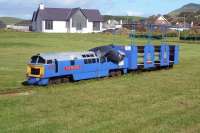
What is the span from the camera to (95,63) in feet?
80.5

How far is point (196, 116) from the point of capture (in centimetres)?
1423

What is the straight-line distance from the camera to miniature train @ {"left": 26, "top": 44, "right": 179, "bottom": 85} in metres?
21.8

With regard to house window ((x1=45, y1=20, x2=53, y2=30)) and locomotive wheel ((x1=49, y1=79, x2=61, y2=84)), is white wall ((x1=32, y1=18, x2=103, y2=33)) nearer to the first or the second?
house window ((x1=45, y1=20, x2=53, y2=30))

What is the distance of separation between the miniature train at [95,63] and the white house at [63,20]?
8492 cm

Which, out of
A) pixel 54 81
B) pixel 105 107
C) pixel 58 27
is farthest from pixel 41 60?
pixel 58 27

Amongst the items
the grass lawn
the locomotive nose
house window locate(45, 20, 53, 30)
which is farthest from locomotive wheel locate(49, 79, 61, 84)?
house window locate(45, 20, 53, 30)

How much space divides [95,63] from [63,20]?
9316 cm

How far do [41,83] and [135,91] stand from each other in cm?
453

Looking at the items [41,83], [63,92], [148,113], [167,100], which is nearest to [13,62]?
[41,83]

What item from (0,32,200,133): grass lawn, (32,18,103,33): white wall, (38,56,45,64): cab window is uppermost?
(32,18,103,33): white wall

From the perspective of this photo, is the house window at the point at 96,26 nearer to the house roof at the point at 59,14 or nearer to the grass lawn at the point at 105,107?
the house roof at the point at 59,14

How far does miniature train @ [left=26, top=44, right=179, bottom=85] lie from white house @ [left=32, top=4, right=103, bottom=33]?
8492cm

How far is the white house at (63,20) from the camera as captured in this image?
115m

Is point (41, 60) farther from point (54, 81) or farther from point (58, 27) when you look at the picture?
point (58, 27)
